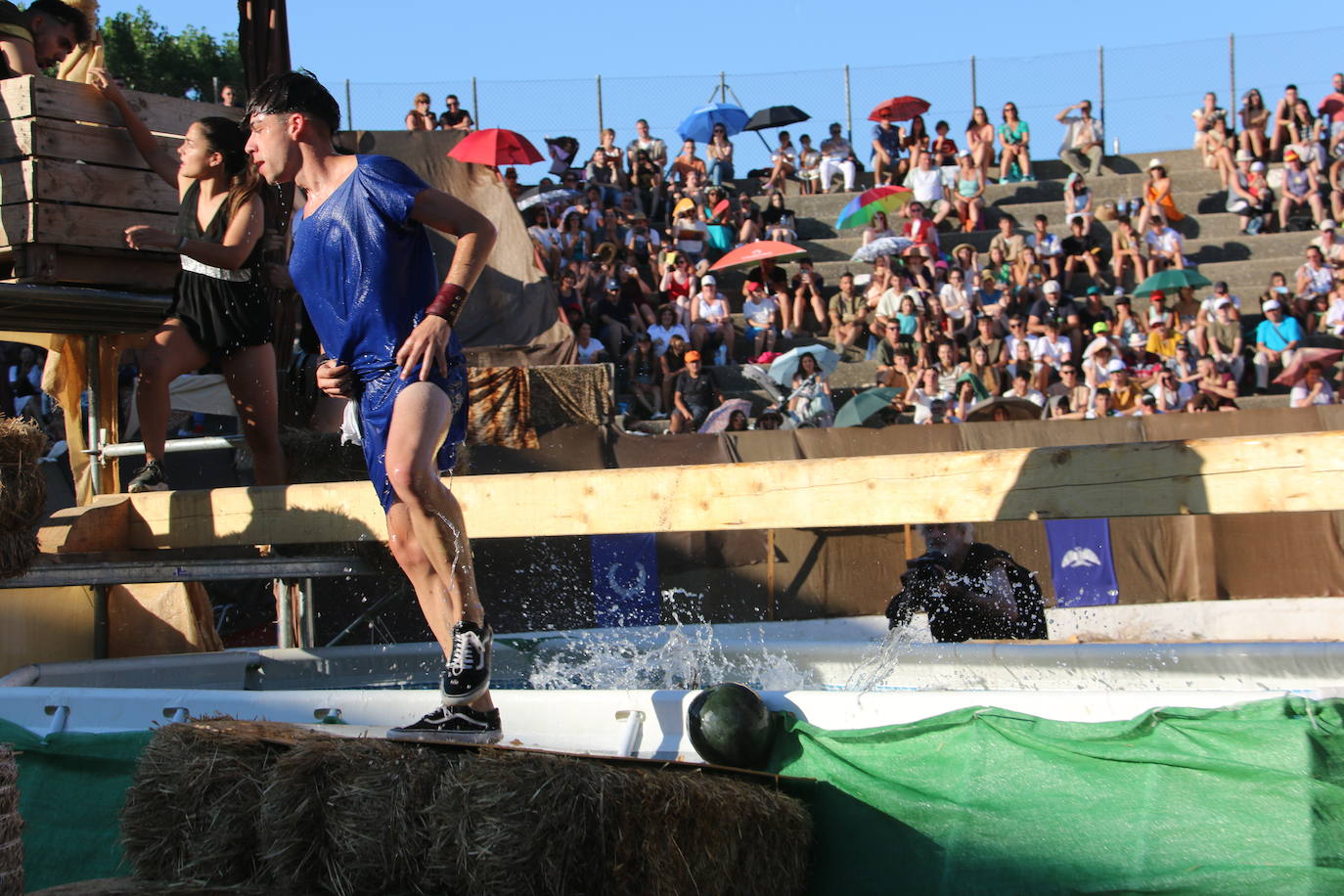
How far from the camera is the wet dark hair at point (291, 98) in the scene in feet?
13.6

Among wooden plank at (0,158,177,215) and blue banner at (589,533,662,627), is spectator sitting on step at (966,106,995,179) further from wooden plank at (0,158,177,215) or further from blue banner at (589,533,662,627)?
wooden plank at (0,158,177,215)

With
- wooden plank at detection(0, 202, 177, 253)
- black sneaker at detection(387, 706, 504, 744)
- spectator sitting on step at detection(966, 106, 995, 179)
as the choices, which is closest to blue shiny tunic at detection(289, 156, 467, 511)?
black sneaker at detection(387, 706, 504, 744)

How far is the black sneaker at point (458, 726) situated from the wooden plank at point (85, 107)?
384 centimetres

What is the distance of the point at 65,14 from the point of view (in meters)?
6.66

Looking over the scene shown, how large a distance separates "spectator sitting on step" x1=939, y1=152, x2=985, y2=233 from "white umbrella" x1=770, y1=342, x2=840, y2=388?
4.90m

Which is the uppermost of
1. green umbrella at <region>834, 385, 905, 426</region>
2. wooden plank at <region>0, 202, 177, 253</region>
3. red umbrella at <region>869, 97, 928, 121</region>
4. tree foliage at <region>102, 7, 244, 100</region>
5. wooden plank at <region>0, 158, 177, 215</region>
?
tree foliage at <region>102, 7, 244, 100</region>

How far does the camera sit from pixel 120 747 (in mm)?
4465

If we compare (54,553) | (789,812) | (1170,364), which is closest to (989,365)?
(1170,364)

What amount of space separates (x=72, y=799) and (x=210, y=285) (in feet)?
8.32

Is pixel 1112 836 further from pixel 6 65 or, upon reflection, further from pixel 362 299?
pixel 6 65

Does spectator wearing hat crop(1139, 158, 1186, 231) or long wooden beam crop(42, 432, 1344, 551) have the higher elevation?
spectator wearing hat crop(1139, 158, 1186, 231)

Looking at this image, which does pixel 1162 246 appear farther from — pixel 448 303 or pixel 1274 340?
pixel 448 303

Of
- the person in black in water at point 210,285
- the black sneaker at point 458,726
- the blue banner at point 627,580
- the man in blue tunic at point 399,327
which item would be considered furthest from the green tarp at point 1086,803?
the blue banner at point 627,580

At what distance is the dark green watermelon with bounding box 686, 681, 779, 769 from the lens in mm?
3656
